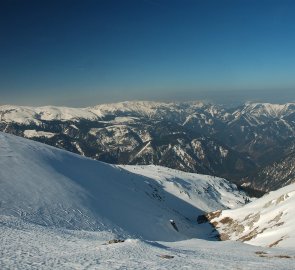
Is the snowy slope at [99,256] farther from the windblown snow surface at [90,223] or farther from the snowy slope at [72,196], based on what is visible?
the snowy slope at [72,196]

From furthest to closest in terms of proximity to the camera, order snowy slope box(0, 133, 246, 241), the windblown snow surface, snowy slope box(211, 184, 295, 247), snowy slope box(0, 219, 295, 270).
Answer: snowy slope box(211, 184, 295, 247) → snowy slope box(0, 133, 246, 241) → the windblown snow surface → snowy slope box(0, 219, 295, 270)

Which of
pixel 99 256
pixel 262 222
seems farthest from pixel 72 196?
pixel 99 256

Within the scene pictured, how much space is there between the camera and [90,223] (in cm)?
7188

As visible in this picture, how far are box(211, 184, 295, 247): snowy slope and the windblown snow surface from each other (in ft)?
29.0

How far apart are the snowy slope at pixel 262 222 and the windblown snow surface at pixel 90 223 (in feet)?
29.0

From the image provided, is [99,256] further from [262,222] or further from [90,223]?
[262,222]

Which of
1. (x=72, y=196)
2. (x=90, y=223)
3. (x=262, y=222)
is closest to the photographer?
(x=90, y=223)

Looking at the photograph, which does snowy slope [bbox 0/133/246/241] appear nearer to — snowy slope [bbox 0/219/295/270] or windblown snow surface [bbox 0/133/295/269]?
windblown snow surface [bbox 0/133/295/269]

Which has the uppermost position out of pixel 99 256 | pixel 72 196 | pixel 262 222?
pixel 99 256

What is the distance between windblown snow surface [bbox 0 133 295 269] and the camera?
28938 millimetres

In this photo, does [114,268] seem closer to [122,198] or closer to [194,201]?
[122,198]

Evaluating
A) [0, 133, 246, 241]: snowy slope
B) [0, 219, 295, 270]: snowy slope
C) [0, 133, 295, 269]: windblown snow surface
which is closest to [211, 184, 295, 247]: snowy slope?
[0, 133, 295, 269]: windblown snow surface

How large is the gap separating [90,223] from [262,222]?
47369mm

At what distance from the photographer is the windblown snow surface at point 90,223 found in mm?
28938
